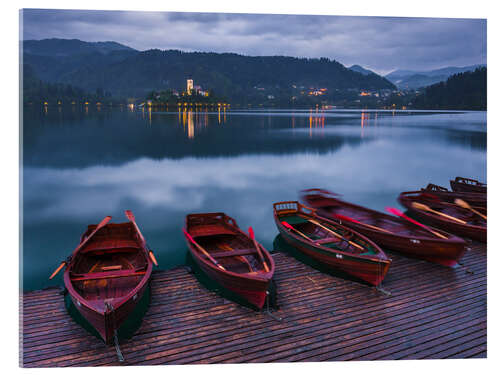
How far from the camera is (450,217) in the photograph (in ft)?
21.4

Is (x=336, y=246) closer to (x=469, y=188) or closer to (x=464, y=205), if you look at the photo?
(x=464, y=205)

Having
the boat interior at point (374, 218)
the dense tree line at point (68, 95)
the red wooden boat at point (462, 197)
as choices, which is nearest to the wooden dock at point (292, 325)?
the boat interior at point (374, 218)

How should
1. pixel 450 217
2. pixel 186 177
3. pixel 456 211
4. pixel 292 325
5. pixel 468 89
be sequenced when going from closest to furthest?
pixel 292 325, pixel 450 217, pixel 456 211, pixel 468 89, pixel 186 177

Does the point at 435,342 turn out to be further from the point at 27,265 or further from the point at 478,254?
the point at 27,265

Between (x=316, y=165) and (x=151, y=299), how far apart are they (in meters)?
12.8

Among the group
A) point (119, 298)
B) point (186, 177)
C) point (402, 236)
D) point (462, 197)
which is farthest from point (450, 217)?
point (186, 177)

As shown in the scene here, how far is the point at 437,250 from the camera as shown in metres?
5.00

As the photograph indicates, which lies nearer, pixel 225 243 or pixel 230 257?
pixel 230 257

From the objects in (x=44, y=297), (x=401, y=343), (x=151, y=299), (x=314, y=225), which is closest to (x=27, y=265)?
(x=44, y=297)

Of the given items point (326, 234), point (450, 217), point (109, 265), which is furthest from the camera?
point (450, 217)

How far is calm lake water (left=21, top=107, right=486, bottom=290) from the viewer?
804 centimetres

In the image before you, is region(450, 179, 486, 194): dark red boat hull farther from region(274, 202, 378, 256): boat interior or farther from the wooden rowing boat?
the wooden rowing boat

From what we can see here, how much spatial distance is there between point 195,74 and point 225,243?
58284 millimetres

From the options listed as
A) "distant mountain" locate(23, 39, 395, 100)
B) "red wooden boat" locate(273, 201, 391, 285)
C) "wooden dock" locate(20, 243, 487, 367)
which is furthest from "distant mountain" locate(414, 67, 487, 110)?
"distant mountain" locate(23, 39, 395, 100)
